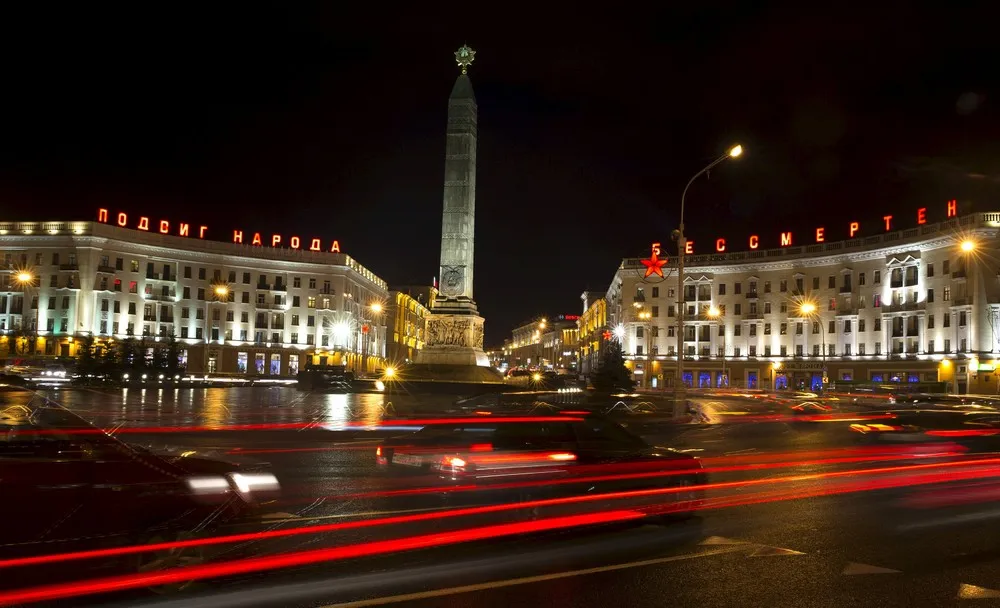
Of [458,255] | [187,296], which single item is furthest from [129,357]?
[187,296]

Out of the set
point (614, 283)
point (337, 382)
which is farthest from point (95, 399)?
point (614, 283)

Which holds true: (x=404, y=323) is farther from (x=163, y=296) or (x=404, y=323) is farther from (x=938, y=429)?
(x=938, y=429)

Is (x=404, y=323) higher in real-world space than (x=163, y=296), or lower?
lower

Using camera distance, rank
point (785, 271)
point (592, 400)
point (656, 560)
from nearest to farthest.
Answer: point (656, 560), point (592, 400), point (785, 271)

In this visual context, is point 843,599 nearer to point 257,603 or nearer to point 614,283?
point 257,603

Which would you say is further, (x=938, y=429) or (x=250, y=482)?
(x=938, y=429)

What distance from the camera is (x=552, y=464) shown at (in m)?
9.91

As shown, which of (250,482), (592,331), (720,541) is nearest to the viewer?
(250,482)

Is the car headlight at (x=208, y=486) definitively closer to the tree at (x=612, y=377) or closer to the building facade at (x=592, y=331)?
the tree at (x=612, y=377)

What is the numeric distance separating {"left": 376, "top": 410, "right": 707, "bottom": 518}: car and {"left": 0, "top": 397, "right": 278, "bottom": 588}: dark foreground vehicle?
334 cm

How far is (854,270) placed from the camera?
3260 inches

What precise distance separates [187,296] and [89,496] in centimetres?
9243

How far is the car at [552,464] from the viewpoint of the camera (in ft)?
32.2

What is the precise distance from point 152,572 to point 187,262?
93121 mm
